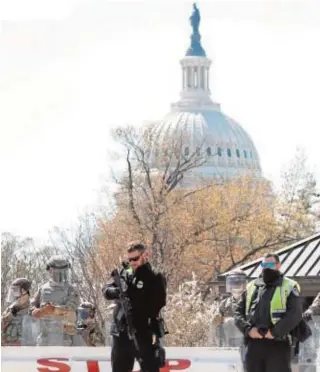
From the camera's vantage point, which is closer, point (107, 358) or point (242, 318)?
point (242, 318)

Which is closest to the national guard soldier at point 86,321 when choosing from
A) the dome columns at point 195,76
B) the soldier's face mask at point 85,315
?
the soldier's face mask at point 85,315

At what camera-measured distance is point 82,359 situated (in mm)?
19250

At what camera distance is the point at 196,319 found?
47969 mm

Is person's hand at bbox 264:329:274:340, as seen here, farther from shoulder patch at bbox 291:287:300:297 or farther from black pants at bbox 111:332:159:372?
black pants at bbox 111:332:159:372

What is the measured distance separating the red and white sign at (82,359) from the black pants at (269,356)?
2738 mm

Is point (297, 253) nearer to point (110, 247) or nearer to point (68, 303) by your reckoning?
point (68, 303)

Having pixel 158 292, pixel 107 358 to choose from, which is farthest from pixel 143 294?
pixel 107 358

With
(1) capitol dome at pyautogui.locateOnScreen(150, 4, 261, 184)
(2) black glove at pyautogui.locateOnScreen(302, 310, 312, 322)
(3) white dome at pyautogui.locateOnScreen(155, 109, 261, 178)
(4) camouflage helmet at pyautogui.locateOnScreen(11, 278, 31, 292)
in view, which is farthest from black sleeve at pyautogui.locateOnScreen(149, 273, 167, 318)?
(3) white dome at pyautogui.locateOnScreen(155, 109, 261, 178)

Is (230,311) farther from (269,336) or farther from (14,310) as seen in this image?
(269,336)

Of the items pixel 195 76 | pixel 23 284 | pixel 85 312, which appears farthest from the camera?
pixel 195 76

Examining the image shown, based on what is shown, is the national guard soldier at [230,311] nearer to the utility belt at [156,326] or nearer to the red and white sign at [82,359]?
the red and white sign at [82,359]

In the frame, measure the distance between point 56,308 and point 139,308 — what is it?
5006 millimetres

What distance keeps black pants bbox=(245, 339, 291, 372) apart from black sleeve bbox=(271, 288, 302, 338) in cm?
17

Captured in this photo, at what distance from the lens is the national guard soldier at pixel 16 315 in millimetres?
21047
